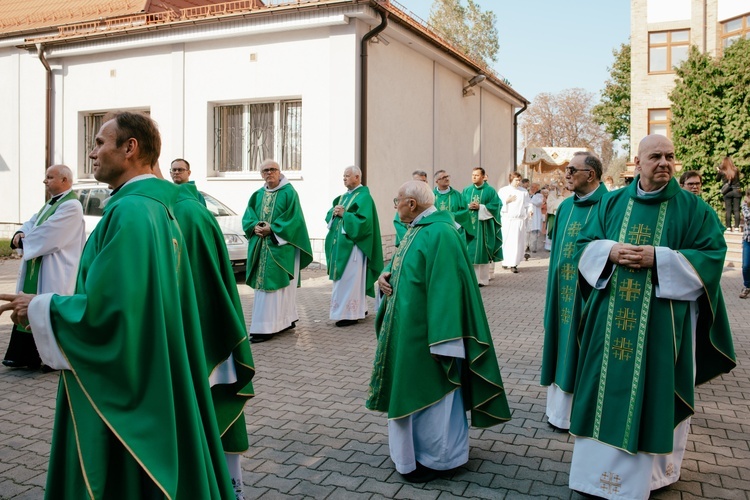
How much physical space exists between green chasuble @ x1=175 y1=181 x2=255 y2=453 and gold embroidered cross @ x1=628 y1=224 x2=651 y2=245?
224 centimetres

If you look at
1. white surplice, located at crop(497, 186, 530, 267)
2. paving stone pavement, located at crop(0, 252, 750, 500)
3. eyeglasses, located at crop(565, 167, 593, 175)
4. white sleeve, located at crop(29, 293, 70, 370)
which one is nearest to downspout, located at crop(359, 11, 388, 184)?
white surplice, located at crop(497, 186, 530, 267)

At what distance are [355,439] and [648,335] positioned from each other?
221 cm

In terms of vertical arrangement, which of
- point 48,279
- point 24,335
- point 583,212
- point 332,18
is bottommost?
point 24,335

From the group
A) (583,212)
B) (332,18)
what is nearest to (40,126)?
(332,18)

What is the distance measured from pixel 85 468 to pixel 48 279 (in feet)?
15.9

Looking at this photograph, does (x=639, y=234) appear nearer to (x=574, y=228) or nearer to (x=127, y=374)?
(x=574, y=228)

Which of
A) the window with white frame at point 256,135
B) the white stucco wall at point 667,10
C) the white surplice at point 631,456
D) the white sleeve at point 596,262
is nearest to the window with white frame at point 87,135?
the window with white frame at point 256,135

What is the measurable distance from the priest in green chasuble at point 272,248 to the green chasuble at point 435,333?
431cm

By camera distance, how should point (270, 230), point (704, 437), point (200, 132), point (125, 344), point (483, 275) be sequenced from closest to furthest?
point (125, 344), point (704, 437), point (270, 230), point (483, 275), point (200, 132)

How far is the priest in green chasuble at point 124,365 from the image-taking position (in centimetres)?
245

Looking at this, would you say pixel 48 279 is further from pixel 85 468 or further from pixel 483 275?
pixel 483 275

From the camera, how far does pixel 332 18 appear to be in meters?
14.3

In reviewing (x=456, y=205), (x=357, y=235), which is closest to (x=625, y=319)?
(x=357, y=235)

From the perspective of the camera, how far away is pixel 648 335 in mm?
3807
